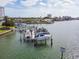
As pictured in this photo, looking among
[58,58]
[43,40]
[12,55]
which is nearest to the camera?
[58,58]

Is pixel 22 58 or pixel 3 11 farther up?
pixel 3 11

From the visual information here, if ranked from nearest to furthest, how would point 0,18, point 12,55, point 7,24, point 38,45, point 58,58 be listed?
point 58,58 < point 12,55 < point 38,45 < point 7,24 < point 0,18

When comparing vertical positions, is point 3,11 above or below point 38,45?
above

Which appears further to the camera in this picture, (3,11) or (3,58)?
(3,11)

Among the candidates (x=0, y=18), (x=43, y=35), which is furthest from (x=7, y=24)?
(x=43, y=35)

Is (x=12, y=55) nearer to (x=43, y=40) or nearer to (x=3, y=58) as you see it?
(x=3, y=58)

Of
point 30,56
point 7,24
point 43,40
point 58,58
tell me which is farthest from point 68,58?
point 7,24

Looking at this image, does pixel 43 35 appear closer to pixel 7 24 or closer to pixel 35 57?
pixel 35 57

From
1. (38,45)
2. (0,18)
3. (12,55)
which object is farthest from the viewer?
(0,18)

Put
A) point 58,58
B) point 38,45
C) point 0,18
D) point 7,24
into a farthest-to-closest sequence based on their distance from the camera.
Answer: point 0,18 → point 7,24 → point 38,45 → point 58,58
